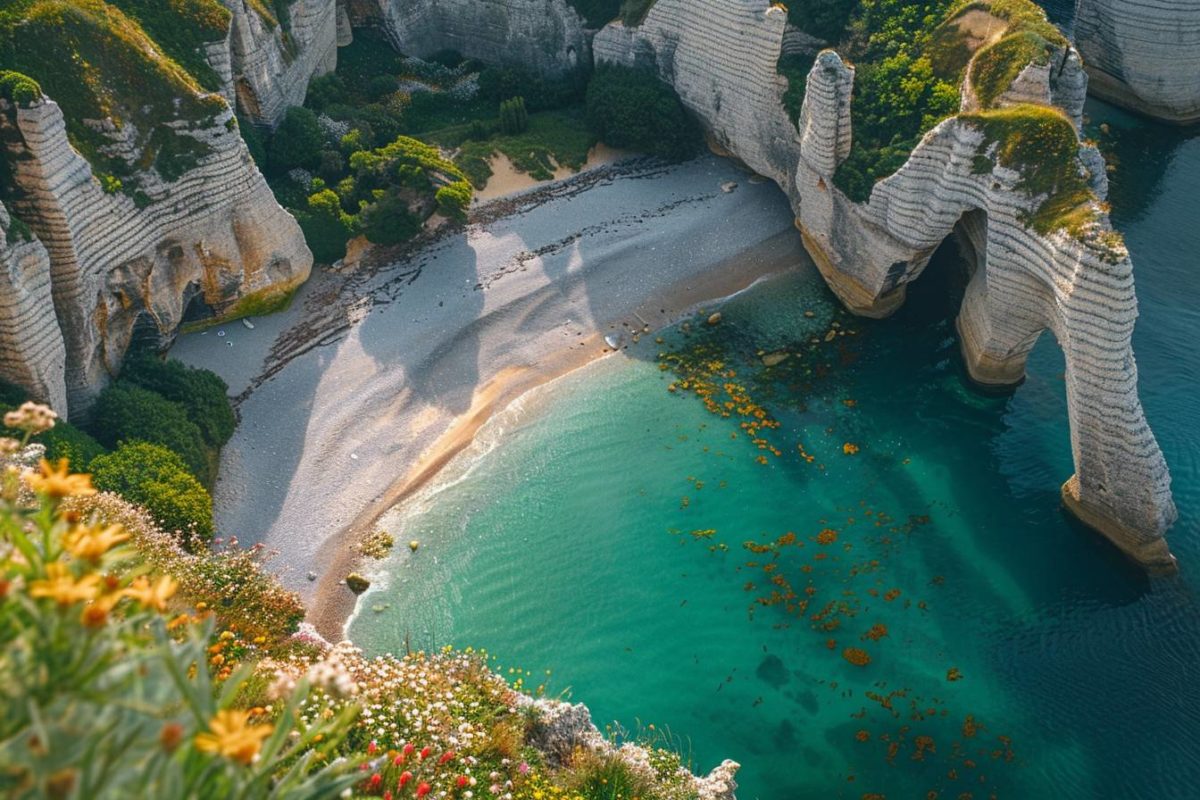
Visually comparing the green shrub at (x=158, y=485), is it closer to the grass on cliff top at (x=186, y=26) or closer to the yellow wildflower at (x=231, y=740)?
the grass on cliff top at (x=186, y=26)

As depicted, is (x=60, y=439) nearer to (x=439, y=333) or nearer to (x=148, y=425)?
(x=148, y=425)

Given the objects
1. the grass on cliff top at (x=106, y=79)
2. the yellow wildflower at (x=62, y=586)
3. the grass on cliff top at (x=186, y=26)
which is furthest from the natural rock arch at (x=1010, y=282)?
the yellow wildflower at (x=62, y=586)

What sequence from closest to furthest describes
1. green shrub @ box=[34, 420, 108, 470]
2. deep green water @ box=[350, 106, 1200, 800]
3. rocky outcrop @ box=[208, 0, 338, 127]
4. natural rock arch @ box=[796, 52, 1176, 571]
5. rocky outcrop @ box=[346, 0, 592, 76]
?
1. deep green water @ box=[350, 106, 1200, 800]
2. green shrub @ box=[34, 420, 108, 470]
3. natural rock arch @ box=[796, 52, 1176, 571]
4. rocky outcrop @ box=[208, 0, 338, 127]
5. rocky outcrop @ box=[346, 0, 592, 76]

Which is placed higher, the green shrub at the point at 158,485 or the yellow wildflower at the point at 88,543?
the yellow wildflower at the point at 88,543

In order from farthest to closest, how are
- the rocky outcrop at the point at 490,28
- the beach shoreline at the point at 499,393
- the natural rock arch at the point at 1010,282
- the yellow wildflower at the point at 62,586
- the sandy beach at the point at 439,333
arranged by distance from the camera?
the rocky outcrop at the point at 490,28
the sandy beach at the point at 439,333
the beach shoreline at the point at 499,393
the natural rock arch at the point at 1010,282
the yellow wildflower at the point at 62,586

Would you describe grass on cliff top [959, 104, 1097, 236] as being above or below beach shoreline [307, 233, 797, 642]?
above

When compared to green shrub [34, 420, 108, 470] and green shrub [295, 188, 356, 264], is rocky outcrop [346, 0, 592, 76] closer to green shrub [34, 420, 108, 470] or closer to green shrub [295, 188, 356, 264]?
green shrub [295, 188, 356, 264]

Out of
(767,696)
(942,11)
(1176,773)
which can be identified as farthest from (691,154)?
(1176,773)

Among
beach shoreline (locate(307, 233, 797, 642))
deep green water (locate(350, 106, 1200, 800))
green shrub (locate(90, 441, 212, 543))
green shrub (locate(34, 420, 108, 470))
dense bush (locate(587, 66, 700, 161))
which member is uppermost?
green shrub (locate(34, 420, 108, 470))

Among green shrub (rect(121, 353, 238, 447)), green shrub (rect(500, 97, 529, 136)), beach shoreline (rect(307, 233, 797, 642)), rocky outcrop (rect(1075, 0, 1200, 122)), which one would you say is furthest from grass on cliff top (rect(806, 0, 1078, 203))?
green shrub (rect(121, 353, 238, 447))
